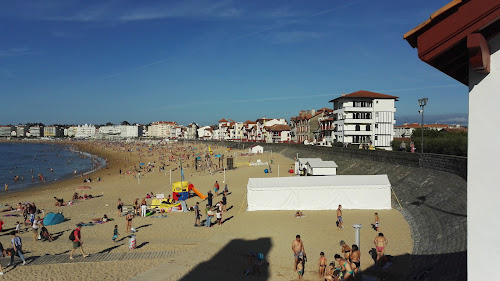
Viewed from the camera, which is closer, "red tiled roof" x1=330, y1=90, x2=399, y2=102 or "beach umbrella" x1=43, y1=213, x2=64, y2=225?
"beach umbrella" x1=43, y1=213, x2=64, y2=225

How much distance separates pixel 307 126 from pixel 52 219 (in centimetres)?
6177

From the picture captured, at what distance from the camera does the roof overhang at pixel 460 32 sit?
105 inches

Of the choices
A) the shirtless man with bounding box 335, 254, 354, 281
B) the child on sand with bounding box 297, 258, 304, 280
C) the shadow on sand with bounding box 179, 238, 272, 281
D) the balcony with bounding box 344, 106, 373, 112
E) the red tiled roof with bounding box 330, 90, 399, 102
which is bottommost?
the shadow on sand with bounding box 179, 238, 272, 281

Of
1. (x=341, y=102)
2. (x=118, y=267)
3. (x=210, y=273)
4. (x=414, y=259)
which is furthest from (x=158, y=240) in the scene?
(x=341, y=102)

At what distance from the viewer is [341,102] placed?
5250 cm

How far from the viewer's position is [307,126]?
251 ft

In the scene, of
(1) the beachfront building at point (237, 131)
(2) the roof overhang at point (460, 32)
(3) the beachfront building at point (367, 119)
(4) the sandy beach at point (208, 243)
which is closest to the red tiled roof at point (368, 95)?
(3) the beachfront building at point (367, 119)

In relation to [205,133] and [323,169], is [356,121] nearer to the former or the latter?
[323,169]

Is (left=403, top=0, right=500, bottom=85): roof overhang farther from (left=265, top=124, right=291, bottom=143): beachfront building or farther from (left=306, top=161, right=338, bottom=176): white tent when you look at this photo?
(left=265, top=124, right=291, bottom=143): beachfront building

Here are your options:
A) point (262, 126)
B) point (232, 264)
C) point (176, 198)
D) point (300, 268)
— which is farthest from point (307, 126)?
point (300, 268)

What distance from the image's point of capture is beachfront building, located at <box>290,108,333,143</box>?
70625 mm

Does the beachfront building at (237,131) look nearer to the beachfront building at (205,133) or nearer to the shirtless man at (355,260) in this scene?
the beachfront building at (205,133)

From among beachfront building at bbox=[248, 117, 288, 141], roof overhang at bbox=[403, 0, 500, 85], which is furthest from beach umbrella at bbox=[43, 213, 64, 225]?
beachfront building at bbox=[248, 117, 288, 141]

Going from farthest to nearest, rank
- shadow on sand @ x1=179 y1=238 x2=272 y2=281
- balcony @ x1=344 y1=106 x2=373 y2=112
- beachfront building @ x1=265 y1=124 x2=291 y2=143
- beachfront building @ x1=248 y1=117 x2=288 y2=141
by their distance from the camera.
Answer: beachfront building @ x1=248 y1=117 x2=288 y2=141, beachfront building @ x1=265 y1=124 x2=291 y2=143, balcony @ x1=344 y1=106 x2=373 y2=112, shadow on sand @ x1=179 y1=238 x2=272 y2=281
